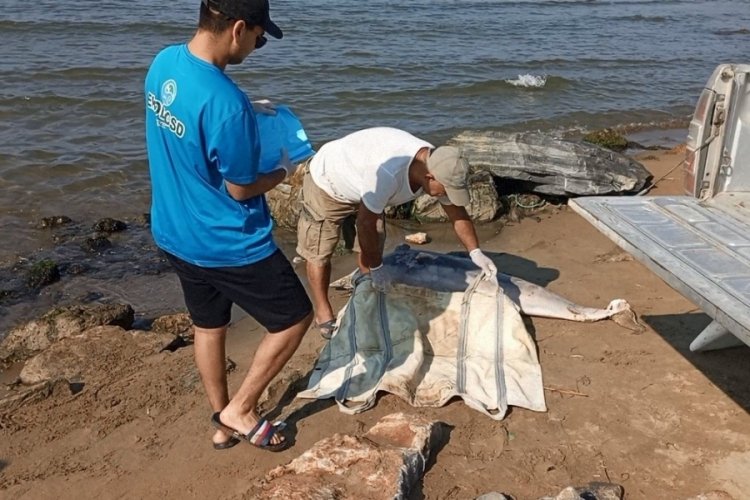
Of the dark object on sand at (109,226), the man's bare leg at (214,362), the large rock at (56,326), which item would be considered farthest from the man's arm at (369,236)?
the dark object on sand at (109,226)

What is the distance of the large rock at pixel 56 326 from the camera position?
5.66 m

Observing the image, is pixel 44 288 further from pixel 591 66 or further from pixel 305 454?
pixel 591 66

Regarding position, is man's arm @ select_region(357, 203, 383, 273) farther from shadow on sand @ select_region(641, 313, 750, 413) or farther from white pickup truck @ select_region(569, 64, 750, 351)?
shadow on sand @ select_region(641, 313, 750, 413)

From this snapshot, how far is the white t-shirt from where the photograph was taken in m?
4.68

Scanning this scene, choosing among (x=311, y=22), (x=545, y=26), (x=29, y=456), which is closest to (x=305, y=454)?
(x=29, y=456)

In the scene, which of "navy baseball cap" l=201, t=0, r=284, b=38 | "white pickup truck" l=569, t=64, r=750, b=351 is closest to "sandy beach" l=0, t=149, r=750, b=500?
"white pickup truck" l=569, t=64, r=750, b=351

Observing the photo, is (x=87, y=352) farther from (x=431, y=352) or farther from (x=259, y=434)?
(x=431, y=352)

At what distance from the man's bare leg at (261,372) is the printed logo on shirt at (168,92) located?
1.24 metres

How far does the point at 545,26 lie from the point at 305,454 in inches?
798

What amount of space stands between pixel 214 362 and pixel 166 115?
52.4 inches

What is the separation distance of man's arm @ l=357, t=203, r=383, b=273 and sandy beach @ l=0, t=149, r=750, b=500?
71cm

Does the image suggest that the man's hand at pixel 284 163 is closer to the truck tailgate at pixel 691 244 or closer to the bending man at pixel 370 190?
the bending man at pixel 370 190

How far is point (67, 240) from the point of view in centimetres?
786

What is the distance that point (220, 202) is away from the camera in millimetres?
3385
